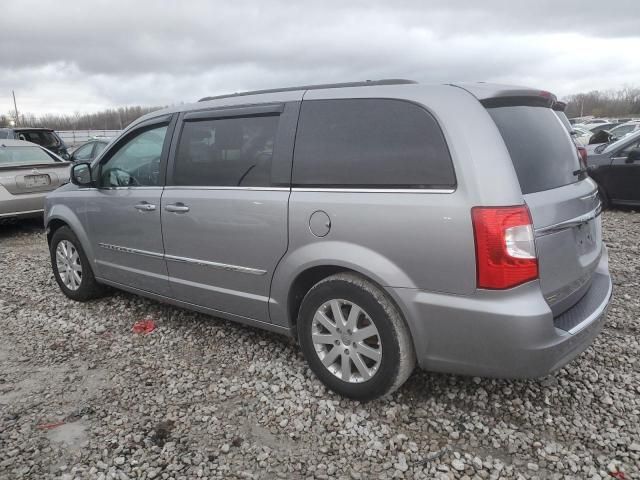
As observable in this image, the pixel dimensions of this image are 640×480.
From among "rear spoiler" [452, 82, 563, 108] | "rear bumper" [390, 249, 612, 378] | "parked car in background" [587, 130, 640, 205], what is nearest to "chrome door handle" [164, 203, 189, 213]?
"rear bumper" [390, 249, 612, 378]

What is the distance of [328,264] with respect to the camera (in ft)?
9.21

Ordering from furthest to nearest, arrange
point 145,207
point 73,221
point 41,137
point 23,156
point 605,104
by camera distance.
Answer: point 605,104 < point 41,137 < point 23,156 < point 73,221 < point 145,207

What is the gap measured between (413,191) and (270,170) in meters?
Result: 0.98

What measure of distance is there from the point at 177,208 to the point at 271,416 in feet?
5.17

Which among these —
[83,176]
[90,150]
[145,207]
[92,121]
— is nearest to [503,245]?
[145,207]

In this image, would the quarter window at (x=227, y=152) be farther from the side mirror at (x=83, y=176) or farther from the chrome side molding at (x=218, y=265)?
the side mirror at (x=83, y=176)

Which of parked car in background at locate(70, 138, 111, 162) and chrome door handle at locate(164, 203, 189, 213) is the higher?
parked car in background at locate(70, 138, 111, 162)

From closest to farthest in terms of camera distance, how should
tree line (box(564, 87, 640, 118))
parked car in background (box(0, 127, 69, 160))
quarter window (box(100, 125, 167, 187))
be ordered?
quarter window (box(100, 125, 167, 187)) < parked car in background (box(0, 127, 69, 160)) < tree line (box(564, 87, 640, 118))

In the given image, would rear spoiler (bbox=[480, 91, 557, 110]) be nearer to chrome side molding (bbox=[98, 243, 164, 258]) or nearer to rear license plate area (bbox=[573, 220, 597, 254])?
rear license plate area (bbox=[573, 220, 597, 254])

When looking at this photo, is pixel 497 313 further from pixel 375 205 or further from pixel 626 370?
pixel 626 370

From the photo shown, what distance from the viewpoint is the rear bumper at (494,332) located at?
7.73 ft

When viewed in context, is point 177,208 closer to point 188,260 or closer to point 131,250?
point 188,260

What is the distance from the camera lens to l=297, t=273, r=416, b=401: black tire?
2652 millimetres

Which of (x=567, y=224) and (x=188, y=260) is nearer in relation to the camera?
(x=567, y=224)
